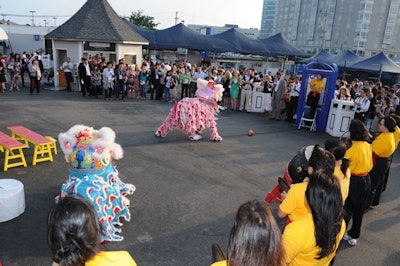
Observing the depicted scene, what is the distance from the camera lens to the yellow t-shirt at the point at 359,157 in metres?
4.58

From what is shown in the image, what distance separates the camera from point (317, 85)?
454 inches

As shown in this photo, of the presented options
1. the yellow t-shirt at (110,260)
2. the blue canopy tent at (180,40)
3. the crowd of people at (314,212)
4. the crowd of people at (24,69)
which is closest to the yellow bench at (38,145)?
the crowd of people at (314,212)

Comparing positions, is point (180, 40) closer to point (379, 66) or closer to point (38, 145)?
point (379, 66)

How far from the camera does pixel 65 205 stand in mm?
2021

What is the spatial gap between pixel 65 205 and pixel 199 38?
2370cm

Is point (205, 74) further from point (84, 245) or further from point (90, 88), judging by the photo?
point (84, 245)

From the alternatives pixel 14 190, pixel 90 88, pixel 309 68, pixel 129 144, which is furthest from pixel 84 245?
pixel 90 88

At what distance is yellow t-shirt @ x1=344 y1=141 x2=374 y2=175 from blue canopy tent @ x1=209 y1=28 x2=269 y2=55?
21.6m

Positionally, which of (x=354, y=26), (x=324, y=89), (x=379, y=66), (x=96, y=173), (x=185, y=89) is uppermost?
(x=354, y=26)

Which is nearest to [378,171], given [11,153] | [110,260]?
[110,260]

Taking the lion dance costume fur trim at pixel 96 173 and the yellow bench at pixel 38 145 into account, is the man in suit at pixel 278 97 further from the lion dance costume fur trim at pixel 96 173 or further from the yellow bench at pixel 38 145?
the lion dance costume fur trim at pixel 96 173

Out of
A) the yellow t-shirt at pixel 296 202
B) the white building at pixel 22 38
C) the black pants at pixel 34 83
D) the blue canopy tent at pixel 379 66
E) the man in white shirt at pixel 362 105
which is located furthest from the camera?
the white building at pixel 22 38

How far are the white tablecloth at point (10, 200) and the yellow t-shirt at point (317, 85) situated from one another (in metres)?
9.75

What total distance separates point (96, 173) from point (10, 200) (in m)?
1.30
